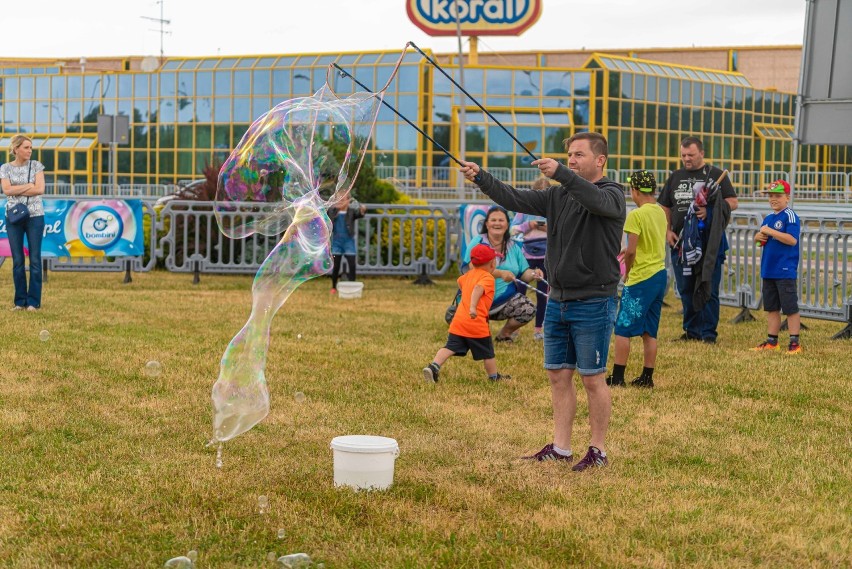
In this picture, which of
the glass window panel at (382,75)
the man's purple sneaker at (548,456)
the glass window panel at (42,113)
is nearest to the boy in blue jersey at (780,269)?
the man's purple sneaker at (548,456)

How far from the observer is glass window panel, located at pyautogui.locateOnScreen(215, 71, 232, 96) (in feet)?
153

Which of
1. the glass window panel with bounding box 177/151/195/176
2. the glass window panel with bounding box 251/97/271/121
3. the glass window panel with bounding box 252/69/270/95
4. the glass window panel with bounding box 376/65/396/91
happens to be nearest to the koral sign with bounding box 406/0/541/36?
the glass window panel with bounding box 376/65/396/91

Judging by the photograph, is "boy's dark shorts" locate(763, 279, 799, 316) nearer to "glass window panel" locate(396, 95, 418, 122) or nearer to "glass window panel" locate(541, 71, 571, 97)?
"glass window panel" locate(396, 95, 418, 122)

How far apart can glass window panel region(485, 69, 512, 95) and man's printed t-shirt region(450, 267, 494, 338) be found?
36.2m

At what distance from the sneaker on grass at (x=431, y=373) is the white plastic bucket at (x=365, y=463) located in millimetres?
3211

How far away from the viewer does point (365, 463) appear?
5.67m

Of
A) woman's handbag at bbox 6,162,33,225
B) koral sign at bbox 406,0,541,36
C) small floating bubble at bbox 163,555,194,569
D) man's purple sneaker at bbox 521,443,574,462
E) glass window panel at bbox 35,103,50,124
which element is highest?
koral sign at bbox 406,0,541,36

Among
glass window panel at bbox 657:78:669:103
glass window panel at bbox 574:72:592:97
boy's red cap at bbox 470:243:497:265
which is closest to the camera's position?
boy's red cap at bbox 470:243:497:265

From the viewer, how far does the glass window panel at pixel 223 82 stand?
1838 inches

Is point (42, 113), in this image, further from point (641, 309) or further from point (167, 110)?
point (641, 309)

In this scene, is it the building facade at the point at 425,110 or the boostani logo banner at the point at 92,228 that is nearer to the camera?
the boostani logo banner at the point at 92,228

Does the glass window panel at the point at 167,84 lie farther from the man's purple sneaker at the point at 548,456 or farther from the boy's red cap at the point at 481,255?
the man's purple sneaker at the point at 548,456

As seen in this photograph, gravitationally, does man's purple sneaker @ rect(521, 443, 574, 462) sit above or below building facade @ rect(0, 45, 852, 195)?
below

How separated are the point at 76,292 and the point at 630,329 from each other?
906 centimetres
